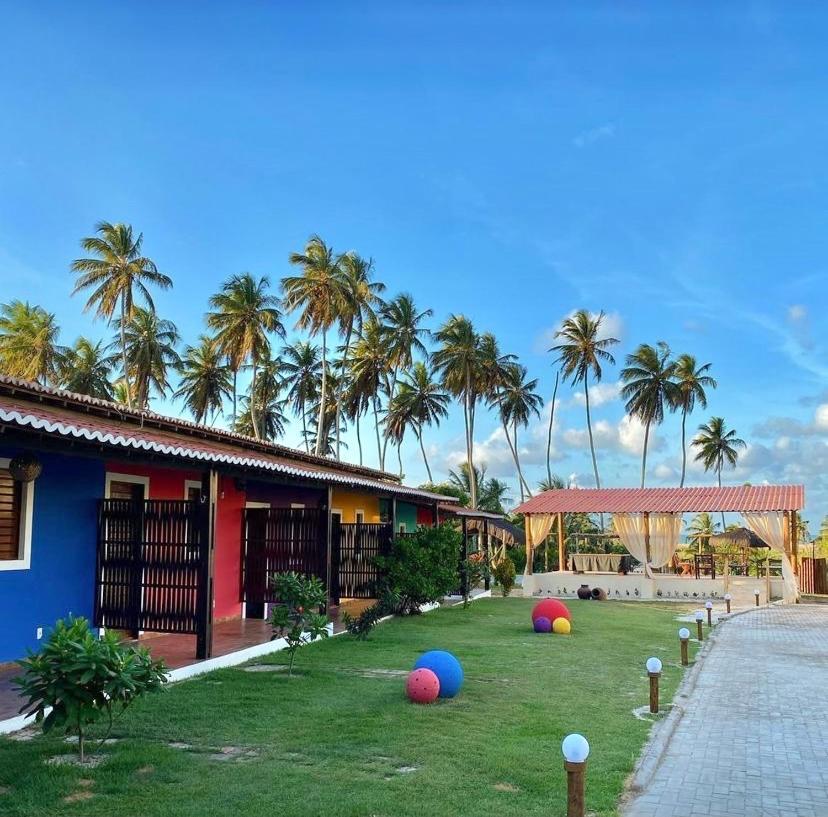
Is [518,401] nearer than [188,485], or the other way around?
[188,485]

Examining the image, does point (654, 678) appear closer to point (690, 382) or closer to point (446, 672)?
point (446, 672)

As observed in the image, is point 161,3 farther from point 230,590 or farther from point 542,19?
point 230,590

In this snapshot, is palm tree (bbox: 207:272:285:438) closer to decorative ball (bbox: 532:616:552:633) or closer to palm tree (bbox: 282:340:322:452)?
palm tree (bbox: 282:340:322:452)

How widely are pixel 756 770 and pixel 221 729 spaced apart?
439 centimetres

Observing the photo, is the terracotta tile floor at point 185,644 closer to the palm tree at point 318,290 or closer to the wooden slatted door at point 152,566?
the wooden slatted door at point 152,566

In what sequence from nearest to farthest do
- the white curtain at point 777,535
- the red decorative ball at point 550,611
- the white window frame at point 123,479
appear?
1. the white window frame at point 123,479
2. the red decorative ball at point 550,611
3. the white curtain at point 777,535

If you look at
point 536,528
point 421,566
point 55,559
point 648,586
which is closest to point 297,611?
point 55,559

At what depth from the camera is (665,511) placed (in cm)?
2539

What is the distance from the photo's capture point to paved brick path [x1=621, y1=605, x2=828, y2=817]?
522cm

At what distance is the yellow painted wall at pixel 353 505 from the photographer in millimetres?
19084

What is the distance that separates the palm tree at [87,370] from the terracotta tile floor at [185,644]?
99.9ft

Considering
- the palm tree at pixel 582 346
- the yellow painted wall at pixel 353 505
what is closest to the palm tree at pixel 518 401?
the palm tree at pixel 582 346

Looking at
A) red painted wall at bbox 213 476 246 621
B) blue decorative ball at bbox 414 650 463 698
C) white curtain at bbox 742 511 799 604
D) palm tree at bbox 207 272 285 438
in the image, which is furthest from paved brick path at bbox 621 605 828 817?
palm tree at bbox 207 272 285 438

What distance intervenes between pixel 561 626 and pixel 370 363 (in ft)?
100
